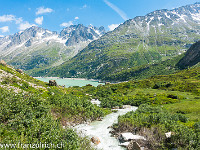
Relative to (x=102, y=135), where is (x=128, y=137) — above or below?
above

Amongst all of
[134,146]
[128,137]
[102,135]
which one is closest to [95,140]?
[102,135]

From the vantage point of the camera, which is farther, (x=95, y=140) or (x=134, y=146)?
(x=95, y=140)

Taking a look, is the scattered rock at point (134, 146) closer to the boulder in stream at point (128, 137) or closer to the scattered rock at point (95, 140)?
the boulder in stream at point (128, 137)

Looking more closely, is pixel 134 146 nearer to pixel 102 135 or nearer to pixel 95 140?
pixel 95 140

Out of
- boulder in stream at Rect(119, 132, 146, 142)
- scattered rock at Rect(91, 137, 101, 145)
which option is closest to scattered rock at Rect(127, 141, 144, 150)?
boulder in stream at Rect(119, 132, 146, 142)

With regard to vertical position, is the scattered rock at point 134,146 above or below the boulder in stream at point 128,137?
below

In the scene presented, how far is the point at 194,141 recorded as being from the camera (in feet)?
69.4

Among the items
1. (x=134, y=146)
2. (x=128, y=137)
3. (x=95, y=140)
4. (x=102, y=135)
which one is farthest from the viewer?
(x=102, y=135)

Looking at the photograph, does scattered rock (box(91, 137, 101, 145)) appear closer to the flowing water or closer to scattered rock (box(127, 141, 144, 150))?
the flowing water

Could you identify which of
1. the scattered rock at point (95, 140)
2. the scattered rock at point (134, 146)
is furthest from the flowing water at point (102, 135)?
the scattered rock at point (134, 146)

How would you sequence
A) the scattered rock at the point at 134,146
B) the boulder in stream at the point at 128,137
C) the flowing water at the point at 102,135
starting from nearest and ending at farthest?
the scattered rock at the point at 134,146 → the flowing water at the point at 102,135 → the boulder in stream at the point at 128,137

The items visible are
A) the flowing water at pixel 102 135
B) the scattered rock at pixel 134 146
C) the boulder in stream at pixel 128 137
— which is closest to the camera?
the scattered rock at pixel 134 146

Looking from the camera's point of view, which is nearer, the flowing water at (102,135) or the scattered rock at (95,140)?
the flowing water at (102,135)

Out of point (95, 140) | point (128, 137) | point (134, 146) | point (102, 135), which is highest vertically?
point (128, 137)
